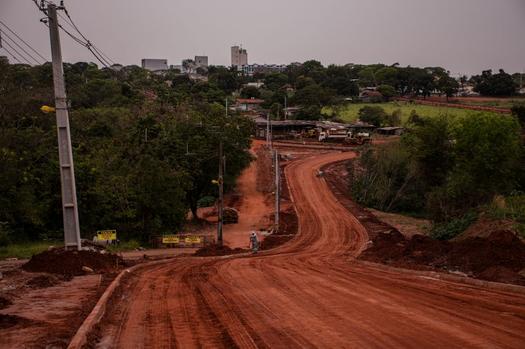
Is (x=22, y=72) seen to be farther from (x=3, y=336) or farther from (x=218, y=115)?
(x=3, y=336)

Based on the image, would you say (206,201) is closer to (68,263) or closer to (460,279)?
(68,263)

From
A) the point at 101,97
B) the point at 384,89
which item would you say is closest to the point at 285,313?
the point at 101,97

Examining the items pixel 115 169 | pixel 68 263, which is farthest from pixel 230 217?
pixel 68 263

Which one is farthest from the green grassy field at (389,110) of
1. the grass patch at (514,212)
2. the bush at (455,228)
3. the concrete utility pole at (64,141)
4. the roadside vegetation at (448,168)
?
the concrete utility pole at (64,141)

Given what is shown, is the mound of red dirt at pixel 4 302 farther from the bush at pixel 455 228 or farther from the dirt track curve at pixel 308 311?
the bush at pixel 455 228

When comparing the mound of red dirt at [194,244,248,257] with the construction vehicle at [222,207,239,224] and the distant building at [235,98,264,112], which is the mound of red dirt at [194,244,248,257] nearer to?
the construction vehicle at [222,207,239,224]
